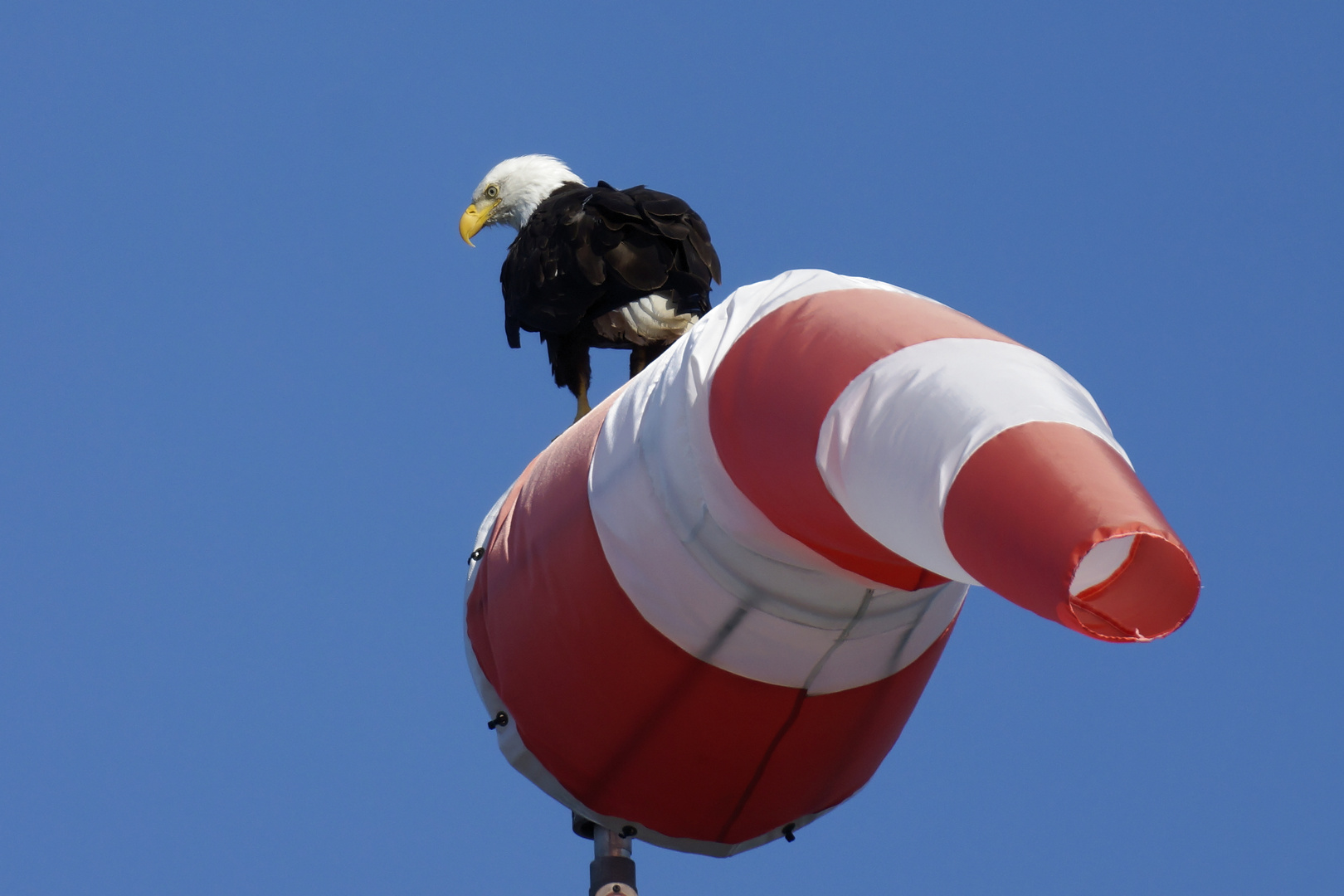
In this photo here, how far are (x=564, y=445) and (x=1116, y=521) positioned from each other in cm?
211

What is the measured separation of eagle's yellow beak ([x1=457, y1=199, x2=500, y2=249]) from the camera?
7.29m

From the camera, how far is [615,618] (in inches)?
153

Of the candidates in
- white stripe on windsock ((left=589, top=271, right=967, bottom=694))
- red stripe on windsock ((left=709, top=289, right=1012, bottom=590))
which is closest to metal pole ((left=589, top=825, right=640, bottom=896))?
white stripe on windsock ((left=589, top=271, right=967, bottom=694))

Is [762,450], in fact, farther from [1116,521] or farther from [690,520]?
[1116,521]

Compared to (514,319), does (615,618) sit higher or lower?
lower

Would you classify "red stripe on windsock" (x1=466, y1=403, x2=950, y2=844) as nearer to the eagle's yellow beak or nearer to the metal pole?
the metal pole

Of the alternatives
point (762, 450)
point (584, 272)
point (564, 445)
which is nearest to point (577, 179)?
point (584, 272)

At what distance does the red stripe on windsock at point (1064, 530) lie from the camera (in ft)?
7.77

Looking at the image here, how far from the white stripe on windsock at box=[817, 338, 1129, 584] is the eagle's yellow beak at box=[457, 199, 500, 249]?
4.61 m

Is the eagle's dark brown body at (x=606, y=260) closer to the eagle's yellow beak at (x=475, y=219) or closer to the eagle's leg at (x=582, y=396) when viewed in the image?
the eagle's leg at (x=582, y=396)

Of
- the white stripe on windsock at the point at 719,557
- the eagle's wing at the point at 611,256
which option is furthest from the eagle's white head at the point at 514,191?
the white stripe on windsock at the point at 719,557

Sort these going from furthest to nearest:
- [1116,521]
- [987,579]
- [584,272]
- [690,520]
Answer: [584,272]
[690,520]
[987,579]
[1116,521]

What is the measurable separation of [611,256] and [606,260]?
1.0 inches

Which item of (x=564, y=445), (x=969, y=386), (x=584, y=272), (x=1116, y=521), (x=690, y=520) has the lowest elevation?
(x=1116, y=521)
